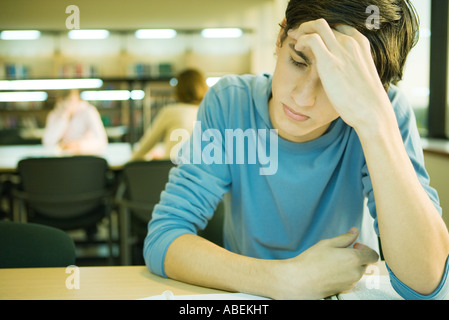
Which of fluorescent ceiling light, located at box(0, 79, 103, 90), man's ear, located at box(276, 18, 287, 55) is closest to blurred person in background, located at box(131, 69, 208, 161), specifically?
fluorescent ceiling light, located at box(0, 79, 103, 90)

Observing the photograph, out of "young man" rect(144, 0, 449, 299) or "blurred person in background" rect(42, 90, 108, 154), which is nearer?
"young man" rect(144, 0, 449, 299)

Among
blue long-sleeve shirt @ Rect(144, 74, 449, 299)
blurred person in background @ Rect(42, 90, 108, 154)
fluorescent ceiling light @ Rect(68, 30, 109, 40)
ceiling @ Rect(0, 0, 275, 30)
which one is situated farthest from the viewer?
fluorescent ceiling light @ Rect(68, 30, 109, 40)

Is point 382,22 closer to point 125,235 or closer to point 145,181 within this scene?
point 145,181

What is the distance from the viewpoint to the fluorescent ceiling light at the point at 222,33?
21.9 ft

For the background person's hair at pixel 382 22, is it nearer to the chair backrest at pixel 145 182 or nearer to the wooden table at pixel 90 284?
the wooden table at pixel 90 284

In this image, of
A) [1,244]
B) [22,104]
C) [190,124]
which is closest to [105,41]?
[22,104]

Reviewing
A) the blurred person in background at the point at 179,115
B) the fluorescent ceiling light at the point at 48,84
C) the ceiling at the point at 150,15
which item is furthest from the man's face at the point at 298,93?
the ceiling at the point at 150,15

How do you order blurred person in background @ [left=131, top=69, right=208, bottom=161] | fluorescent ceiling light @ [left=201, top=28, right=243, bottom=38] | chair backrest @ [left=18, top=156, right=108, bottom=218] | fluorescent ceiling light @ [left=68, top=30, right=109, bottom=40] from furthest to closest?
1. fluorescent ceiling light @ [left=68, top=30, right=109, bottom=40]
2. fluorescent ceiling light @ [left=201, top=28, right=243, bottom=38]
3. blurred person in background @ [left=131, top=69, right=208, bottom=161]
4. chair backrest @ [left=18, top=156, right=108, bottom=218]

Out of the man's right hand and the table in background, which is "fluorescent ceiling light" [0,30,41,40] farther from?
the man's right hand

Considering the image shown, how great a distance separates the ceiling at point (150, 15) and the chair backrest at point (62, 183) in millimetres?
3879

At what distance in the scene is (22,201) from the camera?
2.63m

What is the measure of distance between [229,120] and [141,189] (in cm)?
137

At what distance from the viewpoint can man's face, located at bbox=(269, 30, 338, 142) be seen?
30.0 inches

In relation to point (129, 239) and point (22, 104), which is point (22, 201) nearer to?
point (129, 239)
